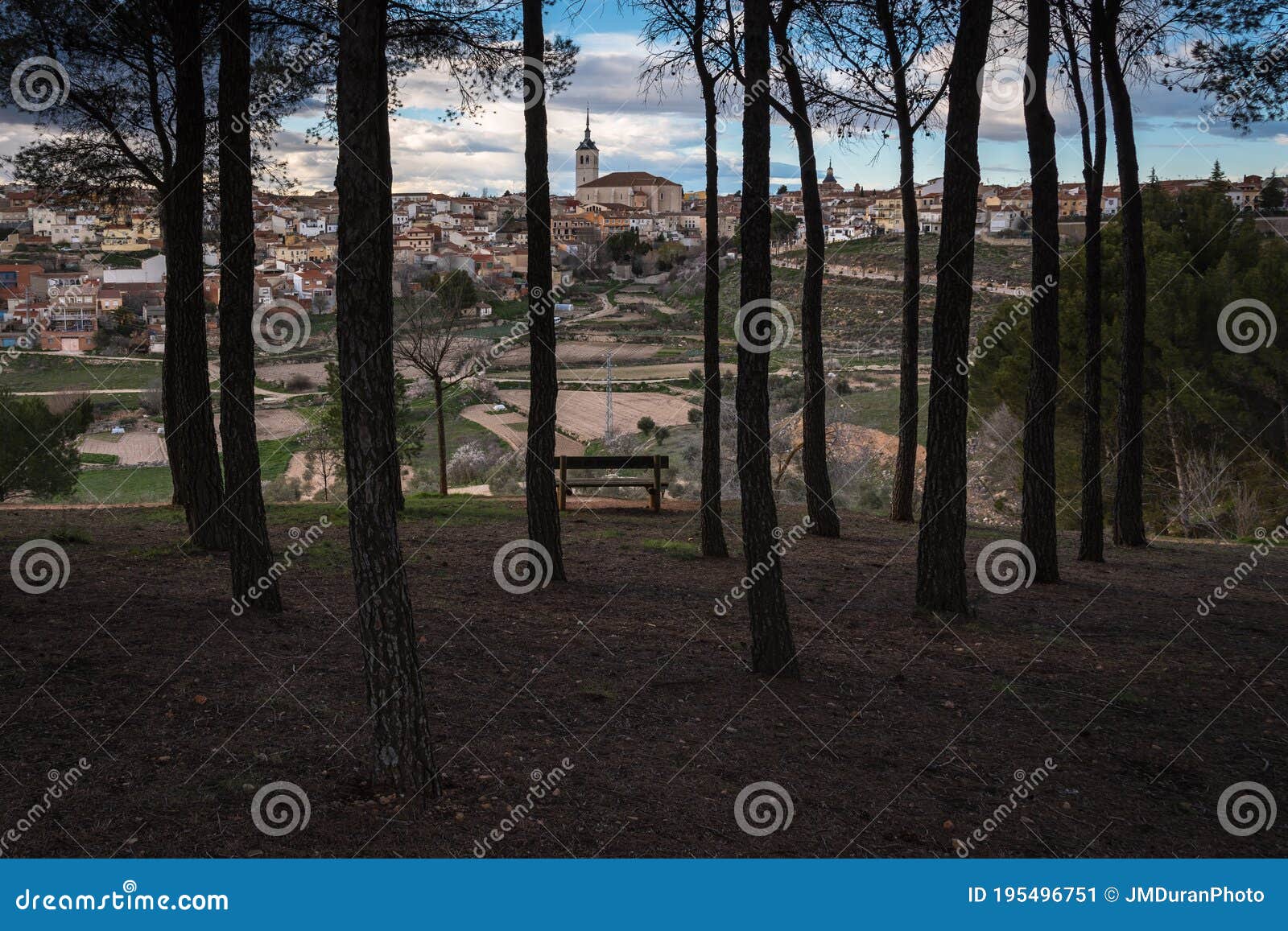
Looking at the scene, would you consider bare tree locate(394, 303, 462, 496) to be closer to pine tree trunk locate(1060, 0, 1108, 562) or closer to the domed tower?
pine tree trunk locate(1060, 0, 1108, 562)

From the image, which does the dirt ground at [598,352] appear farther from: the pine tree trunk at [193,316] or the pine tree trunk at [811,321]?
the pine tree trunk at [193,316]

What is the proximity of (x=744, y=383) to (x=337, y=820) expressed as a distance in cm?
323

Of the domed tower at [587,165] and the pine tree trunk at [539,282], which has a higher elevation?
the domed tower at [587,165]

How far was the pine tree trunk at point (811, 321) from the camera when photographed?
1091 cm

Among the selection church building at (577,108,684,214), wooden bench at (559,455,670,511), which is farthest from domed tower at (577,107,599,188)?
wooden bench at (559,455,670,511)

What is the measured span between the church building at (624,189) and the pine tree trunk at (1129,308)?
4667 centimetres

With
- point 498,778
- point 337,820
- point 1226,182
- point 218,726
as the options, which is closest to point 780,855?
point 498,778

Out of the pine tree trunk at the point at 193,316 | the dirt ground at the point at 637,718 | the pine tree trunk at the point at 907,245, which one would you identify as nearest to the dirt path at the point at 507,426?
the pine tree trunk at the point at 907,245

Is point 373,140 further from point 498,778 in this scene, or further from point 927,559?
point 927,559

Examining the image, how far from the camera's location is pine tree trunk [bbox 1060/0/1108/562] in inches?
412

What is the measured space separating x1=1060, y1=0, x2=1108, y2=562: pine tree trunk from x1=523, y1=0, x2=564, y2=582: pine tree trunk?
5.72 meters

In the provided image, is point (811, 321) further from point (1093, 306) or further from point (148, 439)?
point (148, 439)

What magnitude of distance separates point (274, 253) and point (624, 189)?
2262 inches

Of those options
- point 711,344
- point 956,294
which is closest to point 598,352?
point 711,344
